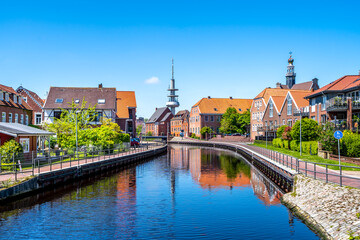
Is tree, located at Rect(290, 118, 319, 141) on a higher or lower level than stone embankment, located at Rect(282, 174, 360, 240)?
higher

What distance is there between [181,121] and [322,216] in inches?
4452

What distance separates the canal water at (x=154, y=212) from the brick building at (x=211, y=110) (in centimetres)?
7557

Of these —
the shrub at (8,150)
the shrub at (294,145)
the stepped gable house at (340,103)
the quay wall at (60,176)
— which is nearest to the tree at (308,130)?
the shrub at (294,145)

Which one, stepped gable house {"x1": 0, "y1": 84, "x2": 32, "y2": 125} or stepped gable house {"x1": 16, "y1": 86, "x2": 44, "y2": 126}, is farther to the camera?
stepped gable house {"x1": 16, "y1": 86, "x2": 44, "y2": 126}

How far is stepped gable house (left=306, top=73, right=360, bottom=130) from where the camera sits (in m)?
42.7

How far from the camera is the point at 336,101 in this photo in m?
44.3

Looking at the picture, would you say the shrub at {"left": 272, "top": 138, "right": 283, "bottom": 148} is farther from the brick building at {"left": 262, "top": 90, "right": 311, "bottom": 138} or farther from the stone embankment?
the stone embankment

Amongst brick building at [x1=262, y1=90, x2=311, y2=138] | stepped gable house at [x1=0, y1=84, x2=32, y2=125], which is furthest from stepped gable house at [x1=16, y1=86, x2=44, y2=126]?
brick building at [x1=262, y1=90, x2=311, y2=138]

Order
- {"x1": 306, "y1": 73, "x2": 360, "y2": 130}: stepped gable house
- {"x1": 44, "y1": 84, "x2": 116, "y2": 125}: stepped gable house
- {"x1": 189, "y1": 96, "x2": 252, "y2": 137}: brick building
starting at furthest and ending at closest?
1. {"x1": 189, "y1": 96, "x2": 252, "y2": 137}: brick building
2. {"x1": 44, "y1": 84, "x2": 116, "y2": 125}: stepped gable house
3. {"x1": 306, "y1": 73, "x2": 360, "y2": 130}: stepped gable house

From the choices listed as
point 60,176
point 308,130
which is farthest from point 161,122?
point 60,176

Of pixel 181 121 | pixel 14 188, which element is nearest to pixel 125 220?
pixel 14 188

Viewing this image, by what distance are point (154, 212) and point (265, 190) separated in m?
11.4

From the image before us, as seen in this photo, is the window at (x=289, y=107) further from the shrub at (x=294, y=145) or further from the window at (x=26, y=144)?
the window at (x=26, y=144)

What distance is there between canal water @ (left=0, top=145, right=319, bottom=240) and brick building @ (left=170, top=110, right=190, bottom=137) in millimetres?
90723
